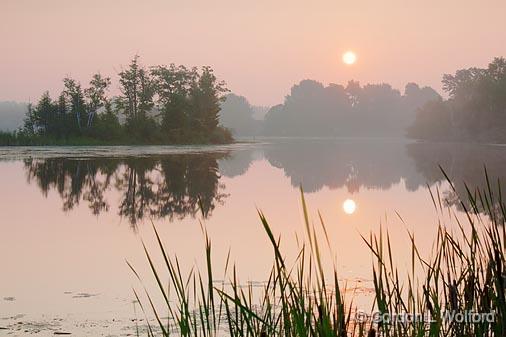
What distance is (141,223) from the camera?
13766 mm

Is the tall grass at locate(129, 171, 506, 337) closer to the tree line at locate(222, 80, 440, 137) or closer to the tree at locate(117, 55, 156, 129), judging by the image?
the tree at locate(117, 55, 156, 129)

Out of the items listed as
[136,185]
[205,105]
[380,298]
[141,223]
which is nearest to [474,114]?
[205,105]

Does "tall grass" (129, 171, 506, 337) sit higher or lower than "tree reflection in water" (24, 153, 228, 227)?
higher

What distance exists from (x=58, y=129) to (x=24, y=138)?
4.82 meters

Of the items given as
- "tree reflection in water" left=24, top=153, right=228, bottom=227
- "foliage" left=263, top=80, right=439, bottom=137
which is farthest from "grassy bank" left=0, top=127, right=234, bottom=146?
"foliage" left=263, top=80, right=439, bottom=137

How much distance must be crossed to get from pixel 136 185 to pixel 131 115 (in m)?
43.7

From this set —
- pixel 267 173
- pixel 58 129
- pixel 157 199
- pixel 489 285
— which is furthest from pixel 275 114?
pixel 489 285

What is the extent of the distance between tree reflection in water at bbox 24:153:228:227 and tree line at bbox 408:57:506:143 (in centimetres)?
4915

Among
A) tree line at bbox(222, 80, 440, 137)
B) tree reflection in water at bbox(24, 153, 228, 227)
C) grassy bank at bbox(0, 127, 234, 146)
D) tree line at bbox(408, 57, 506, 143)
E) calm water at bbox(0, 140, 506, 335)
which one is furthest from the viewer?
tree line at bbox(222, 80, 440, 137)

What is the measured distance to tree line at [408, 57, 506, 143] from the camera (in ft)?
238

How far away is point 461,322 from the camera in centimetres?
378

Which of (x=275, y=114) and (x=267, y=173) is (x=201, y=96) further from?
(x=275, y=114)

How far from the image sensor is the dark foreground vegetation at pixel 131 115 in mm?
59156

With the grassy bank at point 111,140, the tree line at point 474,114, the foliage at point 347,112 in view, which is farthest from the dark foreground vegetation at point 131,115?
the foliage at point 347,112
